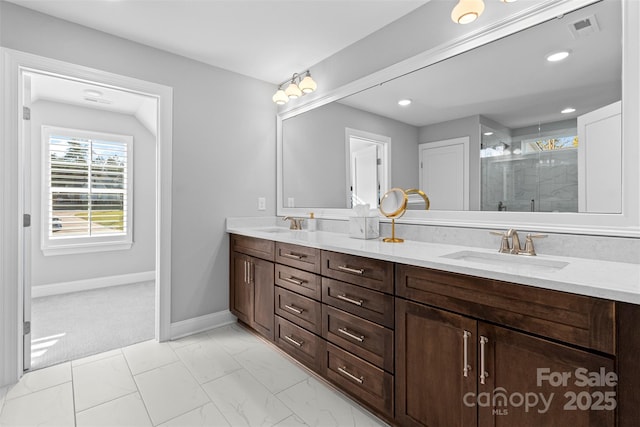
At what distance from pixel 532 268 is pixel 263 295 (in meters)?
1.87

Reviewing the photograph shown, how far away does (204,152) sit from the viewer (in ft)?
9.19

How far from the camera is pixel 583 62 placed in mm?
1390

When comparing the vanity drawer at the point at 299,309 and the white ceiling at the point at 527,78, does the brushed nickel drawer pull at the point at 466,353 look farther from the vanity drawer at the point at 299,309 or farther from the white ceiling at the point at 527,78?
the white ceiling at the point at 527,78

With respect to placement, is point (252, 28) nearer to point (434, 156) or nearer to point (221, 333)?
point (434, 156)

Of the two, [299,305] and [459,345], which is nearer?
[459,345]

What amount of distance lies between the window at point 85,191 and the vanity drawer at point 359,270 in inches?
148

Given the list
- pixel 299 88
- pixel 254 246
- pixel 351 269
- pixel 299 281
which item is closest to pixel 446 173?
pixel 351 269

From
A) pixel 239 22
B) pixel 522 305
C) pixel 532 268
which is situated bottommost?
pixel 522 305

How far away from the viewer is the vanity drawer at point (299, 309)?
6.39ft

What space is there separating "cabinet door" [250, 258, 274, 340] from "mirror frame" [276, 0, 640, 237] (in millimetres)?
1132

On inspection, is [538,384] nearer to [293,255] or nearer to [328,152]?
[293,255]

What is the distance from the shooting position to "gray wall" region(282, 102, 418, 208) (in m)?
2.12

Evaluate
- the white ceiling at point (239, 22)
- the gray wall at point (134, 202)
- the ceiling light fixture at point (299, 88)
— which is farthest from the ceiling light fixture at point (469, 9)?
the gray wall at point (134, 202)

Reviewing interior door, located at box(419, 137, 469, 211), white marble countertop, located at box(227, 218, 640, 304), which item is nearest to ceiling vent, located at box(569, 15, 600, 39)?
interior door, located at box(419, 137, 469, 211)
